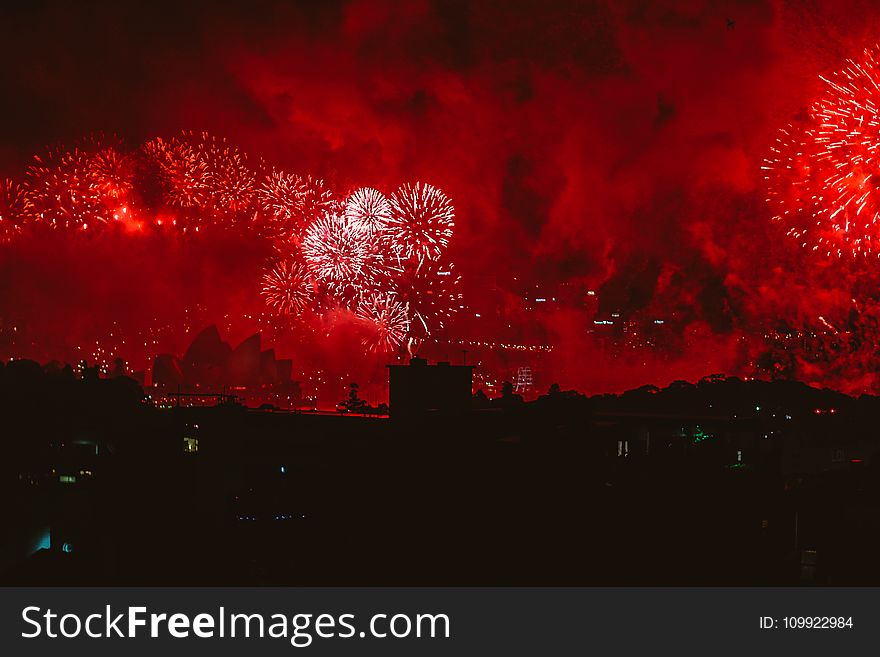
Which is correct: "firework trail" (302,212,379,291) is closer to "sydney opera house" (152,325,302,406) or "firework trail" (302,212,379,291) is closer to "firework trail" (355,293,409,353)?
"firework trail" (355,293,409,353)

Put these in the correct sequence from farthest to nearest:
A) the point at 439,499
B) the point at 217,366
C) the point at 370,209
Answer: the point at 217,366 → the point at 370,209 → the point at 439,499

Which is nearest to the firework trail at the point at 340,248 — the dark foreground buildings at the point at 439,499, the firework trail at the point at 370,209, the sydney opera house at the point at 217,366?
the firework trail at the point at 370,209

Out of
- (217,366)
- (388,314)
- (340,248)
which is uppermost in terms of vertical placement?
(340,248)

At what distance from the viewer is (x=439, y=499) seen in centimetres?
1720

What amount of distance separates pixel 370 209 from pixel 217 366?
28608 mm

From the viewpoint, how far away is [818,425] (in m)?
28.3

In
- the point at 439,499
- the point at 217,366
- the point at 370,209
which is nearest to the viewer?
the point at 439,499

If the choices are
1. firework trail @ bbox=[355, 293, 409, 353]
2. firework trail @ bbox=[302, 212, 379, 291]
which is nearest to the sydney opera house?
firework trail @ bbox=[355, 293, 409, 353]

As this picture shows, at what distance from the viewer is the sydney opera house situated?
2158 inches

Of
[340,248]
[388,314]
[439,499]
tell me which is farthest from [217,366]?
[439,499]

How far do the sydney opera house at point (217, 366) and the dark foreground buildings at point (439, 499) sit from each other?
26940mm

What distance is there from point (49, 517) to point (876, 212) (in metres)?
20.5

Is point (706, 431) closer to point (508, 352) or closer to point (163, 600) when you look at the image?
point (163, 600)

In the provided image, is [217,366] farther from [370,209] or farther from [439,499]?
[439,499]
